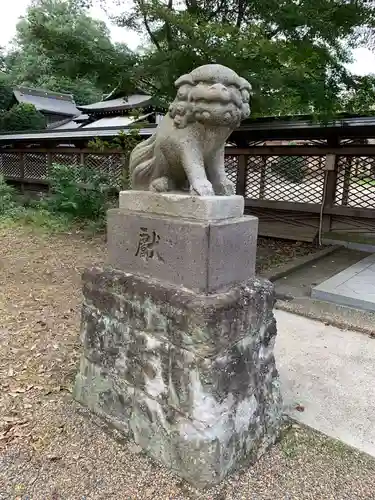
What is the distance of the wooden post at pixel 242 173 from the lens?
280 inches

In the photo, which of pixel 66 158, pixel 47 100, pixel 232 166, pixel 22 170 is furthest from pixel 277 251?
pixel 47 100

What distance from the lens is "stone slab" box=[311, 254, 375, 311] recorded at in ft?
12.6

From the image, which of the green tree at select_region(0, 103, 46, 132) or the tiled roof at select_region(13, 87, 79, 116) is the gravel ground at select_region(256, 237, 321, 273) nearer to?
the green tree at select_region(0, 103, 46, 132)

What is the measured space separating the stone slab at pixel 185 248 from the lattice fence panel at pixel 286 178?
5270 mm

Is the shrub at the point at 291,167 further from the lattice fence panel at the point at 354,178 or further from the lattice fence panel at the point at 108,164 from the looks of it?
the lattice fence panel at the point at 108,164

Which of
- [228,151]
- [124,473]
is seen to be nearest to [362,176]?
[228,151]

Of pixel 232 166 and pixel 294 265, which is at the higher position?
pixel 232 166

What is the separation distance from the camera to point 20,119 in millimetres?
15484

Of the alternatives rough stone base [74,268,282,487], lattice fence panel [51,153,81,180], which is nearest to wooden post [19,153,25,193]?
lattice fence panel [51,153,81,180]

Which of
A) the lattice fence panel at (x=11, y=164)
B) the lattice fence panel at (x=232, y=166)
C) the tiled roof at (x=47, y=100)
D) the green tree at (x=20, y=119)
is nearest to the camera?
the lattice fence panel at (x=232, y=166)

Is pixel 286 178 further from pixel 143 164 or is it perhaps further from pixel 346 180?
pixel 143 164

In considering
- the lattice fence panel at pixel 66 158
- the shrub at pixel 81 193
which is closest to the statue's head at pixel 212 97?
the shrub at pixel 81 193

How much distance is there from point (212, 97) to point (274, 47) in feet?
8.35

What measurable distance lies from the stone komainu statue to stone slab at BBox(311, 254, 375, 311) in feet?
8.52
